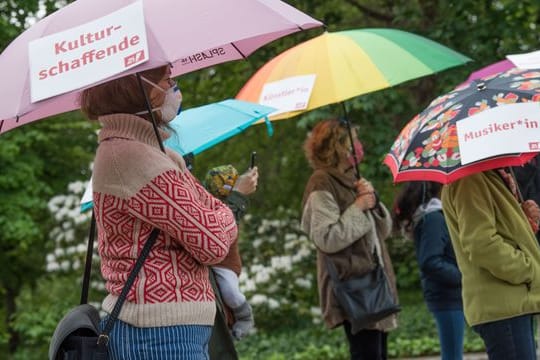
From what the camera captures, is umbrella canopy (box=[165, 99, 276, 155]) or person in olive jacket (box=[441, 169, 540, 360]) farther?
umbrella canopy (box=[165, 99, 276, 155])

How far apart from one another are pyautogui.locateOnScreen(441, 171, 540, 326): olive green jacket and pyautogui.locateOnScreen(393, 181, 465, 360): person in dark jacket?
173 centimetres

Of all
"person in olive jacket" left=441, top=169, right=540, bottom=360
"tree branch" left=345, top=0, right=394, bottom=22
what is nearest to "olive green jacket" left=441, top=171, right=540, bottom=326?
"person in olive jacket" left=441, top=169, right=540, bottom=360

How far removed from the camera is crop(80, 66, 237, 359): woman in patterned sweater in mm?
3684

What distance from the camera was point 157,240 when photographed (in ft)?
12.2

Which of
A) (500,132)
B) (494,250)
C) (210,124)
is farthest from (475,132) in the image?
(210,124)

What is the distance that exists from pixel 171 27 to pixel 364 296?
304 cm

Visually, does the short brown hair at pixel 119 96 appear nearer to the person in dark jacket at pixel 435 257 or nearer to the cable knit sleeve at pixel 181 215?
the cable knit sleeve at pixel 181 215

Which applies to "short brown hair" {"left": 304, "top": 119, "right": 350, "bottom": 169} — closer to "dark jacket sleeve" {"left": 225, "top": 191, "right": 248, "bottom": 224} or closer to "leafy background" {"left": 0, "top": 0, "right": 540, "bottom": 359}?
"dark jacket sleeve" {"left": 225, "top": 191, "right": 248, "bottom": 224}

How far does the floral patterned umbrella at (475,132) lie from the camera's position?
15.2ft

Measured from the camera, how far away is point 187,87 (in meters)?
14.8

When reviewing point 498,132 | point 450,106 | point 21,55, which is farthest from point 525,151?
point 21,55

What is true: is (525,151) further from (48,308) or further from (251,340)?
(48,308)

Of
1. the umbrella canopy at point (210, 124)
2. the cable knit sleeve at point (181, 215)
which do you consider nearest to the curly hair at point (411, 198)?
the umbrella canopy at point (210, 124)

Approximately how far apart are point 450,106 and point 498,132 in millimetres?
429
